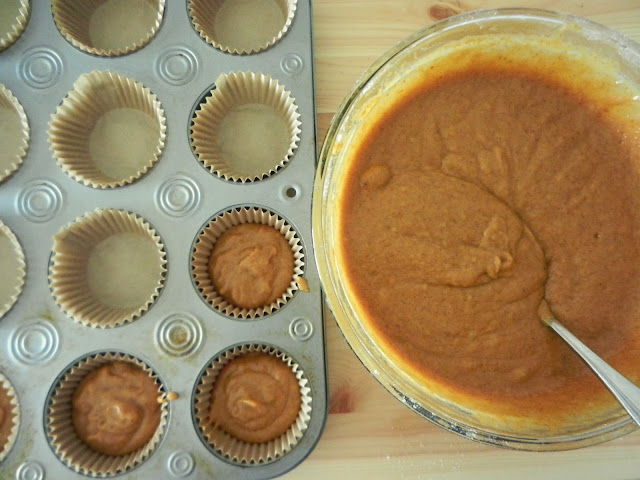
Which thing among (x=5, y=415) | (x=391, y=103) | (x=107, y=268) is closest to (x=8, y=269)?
(x=107, y=268)

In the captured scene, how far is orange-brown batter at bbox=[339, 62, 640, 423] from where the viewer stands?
1.06 meters

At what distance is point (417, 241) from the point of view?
42.1 inches

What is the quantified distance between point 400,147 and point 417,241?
0.25 metres

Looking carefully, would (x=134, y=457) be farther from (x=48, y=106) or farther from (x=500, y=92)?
(x=500, y=92)

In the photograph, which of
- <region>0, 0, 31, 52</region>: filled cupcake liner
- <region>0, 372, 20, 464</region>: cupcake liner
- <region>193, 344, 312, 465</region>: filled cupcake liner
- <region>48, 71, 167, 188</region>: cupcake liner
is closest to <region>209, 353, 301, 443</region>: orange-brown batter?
<region>193, 344, 312, 465</region>: filled cupcake liner

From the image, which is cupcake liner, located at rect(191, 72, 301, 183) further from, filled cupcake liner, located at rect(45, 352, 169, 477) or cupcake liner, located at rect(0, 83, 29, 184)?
filled cupcake liner, located at rect(45, 352, 169, 477)

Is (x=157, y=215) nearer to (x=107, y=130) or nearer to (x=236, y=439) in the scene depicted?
(x=107, y=130)

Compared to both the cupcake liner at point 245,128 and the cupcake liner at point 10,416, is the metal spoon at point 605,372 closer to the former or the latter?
the cupcake liner at point 245,128

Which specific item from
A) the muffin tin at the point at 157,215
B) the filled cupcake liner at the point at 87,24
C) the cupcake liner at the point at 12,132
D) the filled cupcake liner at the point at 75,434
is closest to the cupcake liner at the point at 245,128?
the muffin tin at the point at 157,215

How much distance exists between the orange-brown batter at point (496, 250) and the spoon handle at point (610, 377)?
0.05m

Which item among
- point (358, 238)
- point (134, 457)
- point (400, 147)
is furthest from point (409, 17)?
point (134, 457)

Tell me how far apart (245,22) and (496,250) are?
1154 mm

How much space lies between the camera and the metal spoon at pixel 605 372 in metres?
0.90

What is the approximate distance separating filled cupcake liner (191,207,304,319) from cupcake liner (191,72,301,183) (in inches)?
4.7
